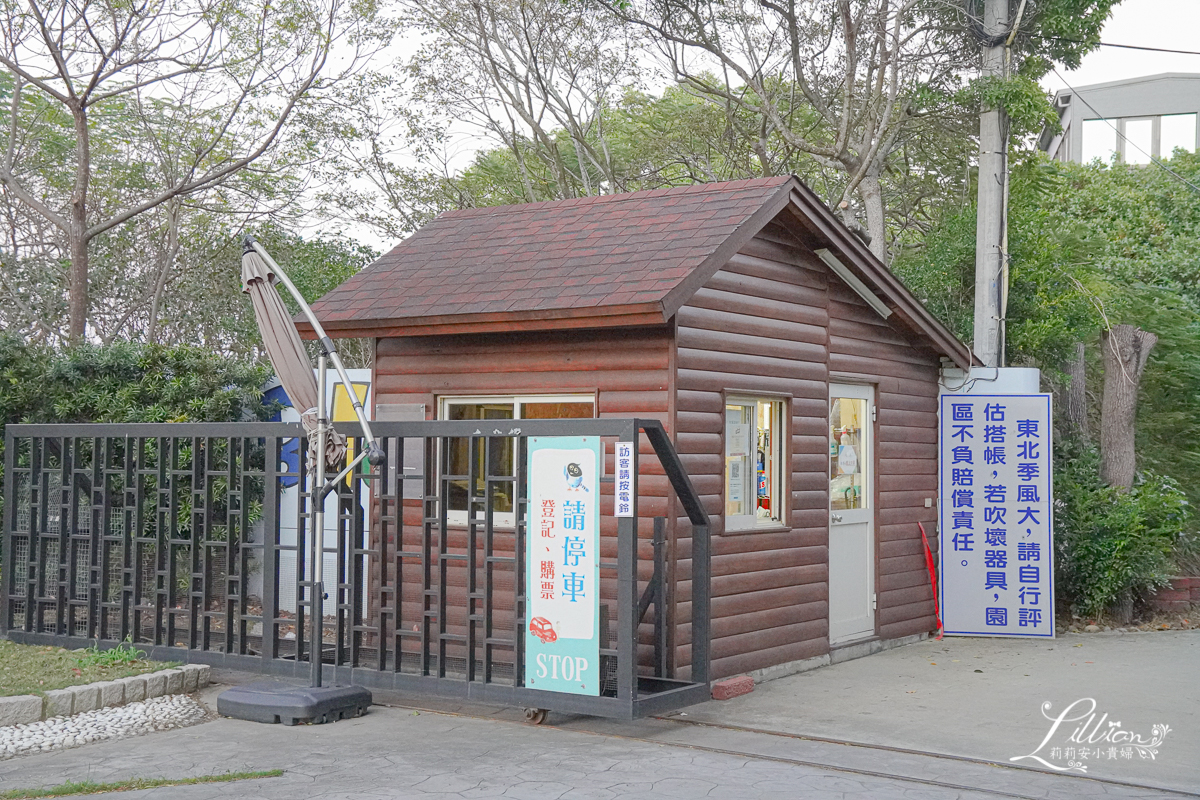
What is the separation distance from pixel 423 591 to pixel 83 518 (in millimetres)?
3993

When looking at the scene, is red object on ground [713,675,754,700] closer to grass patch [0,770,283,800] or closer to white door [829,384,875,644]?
white door [829,384,875,644]

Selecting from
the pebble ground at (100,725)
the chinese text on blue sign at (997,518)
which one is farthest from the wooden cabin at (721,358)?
the pebble ground at (100,725)

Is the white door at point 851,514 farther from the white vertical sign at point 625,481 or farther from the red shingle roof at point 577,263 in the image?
the white vertical sign at point 625,481

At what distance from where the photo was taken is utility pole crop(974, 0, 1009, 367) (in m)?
12.2

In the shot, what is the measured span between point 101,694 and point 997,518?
7989mm

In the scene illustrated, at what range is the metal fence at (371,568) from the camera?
7.03 m

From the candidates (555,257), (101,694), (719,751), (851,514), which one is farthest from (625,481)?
(851,514)

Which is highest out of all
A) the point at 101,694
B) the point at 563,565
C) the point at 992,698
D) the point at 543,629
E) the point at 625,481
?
the point at 625,481

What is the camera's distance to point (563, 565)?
680 centimetres

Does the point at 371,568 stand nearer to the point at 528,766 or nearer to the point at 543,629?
the point at 543,629

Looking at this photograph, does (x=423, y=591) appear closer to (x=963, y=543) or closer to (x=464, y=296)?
(x=464, y=296)

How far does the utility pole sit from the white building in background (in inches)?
857

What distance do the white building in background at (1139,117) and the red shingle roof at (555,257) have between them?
27260 millimetres

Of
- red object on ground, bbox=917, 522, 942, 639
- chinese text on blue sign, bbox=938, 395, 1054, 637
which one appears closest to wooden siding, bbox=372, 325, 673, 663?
red object on ground, bbox=917, 522, 942, 639
